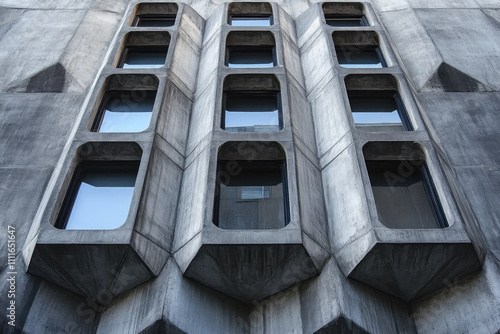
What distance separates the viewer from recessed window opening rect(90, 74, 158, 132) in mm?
12484

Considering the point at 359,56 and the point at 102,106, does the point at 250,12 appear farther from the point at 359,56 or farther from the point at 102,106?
the point at 102,106

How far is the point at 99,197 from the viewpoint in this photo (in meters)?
10.5

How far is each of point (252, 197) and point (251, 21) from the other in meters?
9.67

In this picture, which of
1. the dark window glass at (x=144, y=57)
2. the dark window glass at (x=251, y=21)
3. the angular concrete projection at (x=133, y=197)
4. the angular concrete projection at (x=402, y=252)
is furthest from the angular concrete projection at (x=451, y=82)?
the dark window glass at (x=144, y=57)

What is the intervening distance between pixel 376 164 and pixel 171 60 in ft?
22.9

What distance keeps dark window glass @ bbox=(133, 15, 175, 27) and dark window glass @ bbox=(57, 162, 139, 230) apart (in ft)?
27.1

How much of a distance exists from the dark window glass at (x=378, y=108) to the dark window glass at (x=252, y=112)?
2247 mm

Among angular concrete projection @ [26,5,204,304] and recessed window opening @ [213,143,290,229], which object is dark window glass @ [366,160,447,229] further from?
angular concrete projection @ [26,5,204,304]

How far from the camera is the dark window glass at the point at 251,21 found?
17266 millimetres

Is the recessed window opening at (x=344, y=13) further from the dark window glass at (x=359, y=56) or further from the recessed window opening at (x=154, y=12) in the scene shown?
the recessed window opening at (x=154, y=12)

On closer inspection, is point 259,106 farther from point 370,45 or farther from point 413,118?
point 370,45

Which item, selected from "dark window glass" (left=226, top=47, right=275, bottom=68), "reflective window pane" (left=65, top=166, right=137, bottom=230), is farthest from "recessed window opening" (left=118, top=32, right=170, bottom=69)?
"reflective window pane" (left=65, top=166, right=137, bottom=230)

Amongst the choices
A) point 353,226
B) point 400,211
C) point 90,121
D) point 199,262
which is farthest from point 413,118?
point 90,121

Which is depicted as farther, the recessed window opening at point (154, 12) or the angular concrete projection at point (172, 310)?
the recessed window opening at point (154, 12)
